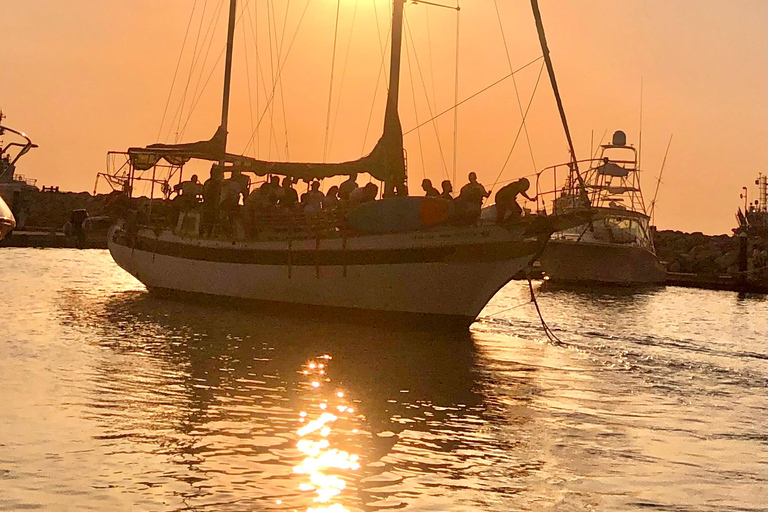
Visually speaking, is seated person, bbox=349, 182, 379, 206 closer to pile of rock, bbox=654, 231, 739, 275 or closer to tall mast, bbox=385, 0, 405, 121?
tall mast, bbox=385, 0, 405, 121

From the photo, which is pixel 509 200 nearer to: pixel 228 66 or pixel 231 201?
pixel 231 201

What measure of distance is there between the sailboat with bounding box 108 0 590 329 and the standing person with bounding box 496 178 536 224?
0.34 meters

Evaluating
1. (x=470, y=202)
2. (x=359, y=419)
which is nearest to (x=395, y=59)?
(x=470, y=202)

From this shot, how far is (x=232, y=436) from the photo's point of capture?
12977mm

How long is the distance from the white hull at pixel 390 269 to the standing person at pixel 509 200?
47 cm

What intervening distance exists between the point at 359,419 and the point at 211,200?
2055 cm

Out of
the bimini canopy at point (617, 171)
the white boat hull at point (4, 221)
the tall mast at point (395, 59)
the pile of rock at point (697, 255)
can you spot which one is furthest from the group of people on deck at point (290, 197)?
the pile of rock at point (697, 255)

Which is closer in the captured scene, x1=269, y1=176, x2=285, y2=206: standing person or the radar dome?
x1=269, y1=176, x2=285, y2=206: standing person

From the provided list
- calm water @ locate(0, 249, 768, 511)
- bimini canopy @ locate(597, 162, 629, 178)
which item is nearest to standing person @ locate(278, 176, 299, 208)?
calm water @ locate(0, 249, 768, 511)

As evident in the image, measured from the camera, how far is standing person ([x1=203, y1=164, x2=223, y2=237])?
1348 inches

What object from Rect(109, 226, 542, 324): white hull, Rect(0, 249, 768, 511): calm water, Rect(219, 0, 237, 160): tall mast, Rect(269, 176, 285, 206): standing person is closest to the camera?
Rect(0, 249, 768, 511): calm water

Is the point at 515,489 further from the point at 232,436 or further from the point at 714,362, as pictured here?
the point at 714,362

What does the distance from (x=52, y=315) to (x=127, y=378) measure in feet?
38.3

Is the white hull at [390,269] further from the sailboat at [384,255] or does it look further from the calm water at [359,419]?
the calm water at [359,419]
